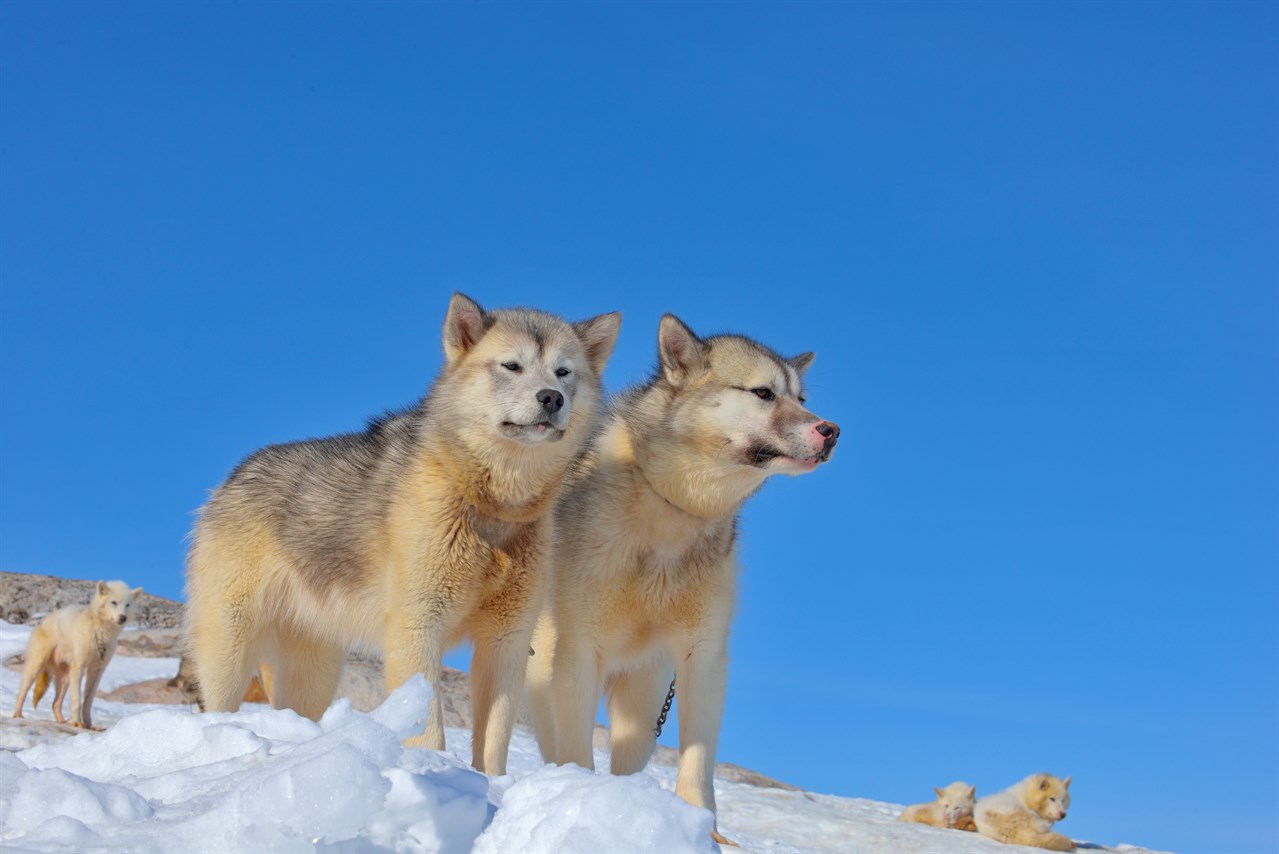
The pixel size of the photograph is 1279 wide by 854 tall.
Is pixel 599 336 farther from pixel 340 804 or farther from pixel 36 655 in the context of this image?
pixel 36 655

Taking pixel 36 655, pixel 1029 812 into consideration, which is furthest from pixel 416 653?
pixel 36 655

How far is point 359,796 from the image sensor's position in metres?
3.91

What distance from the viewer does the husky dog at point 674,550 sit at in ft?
25.9

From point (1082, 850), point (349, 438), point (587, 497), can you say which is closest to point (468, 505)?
point (587, 497)

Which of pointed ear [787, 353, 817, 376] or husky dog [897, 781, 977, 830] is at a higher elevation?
pointed ear [787, 353, 817, 376]

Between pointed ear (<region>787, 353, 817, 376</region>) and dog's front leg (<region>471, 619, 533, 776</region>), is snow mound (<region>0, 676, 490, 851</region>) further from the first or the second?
pointed ear (<region>787, 353, 817, 376</region>)

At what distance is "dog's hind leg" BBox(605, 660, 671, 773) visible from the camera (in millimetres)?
8695

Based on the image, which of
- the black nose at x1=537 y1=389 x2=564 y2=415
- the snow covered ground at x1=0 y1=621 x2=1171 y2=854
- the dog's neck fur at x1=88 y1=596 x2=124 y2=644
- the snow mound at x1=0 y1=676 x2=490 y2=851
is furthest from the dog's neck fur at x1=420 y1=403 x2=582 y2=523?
the dog's neck fur at x1=88 y1=596 x2=124 y2=644

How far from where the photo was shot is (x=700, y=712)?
7.91 metres

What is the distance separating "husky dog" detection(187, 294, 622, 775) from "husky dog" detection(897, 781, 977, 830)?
7506 mm

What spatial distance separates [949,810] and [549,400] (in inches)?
339

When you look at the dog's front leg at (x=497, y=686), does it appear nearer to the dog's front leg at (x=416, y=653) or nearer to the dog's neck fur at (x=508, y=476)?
the dog's front leg at (x=416, y=653)

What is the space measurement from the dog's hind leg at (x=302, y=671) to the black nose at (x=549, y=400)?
2691 mm

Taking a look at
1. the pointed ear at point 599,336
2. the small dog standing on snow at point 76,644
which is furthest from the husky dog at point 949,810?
the small dog standing on snow at point 76,644
